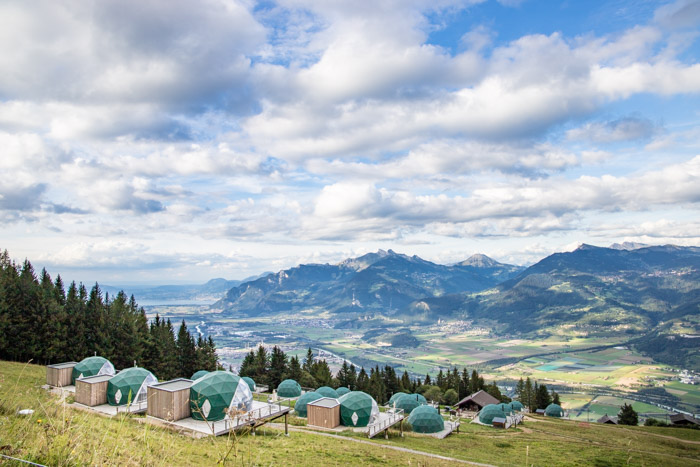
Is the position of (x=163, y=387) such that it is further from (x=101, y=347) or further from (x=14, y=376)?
(x=101, y=347)

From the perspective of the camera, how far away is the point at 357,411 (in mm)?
35094

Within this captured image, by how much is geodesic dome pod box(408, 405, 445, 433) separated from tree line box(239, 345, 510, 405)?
30.1 m

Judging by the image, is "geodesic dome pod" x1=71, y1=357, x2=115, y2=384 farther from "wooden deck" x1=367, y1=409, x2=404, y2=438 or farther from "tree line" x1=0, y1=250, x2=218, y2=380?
"wooden deck" x1=367, y1=409, x2=404, y2=438

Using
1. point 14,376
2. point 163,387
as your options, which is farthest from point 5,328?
point 163,387

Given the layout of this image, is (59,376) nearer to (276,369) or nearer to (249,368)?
(249,368)

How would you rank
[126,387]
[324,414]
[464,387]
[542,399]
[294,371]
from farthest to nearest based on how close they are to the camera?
[464,387] → [542,399] → [294,371] → [324,414] → [126,387]

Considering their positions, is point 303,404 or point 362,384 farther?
point 362,384

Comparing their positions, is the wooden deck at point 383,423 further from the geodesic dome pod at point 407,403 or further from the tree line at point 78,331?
the tree line at point 78,331

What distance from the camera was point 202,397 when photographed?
28.6 metres

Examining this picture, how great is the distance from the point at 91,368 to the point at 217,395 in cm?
2068

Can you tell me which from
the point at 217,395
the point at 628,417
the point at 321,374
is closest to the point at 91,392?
the point at 217,395

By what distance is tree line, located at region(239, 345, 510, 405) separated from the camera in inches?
2692

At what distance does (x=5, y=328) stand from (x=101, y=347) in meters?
11.1

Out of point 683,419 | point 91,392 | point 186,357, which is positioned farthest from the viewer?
point 683,419
